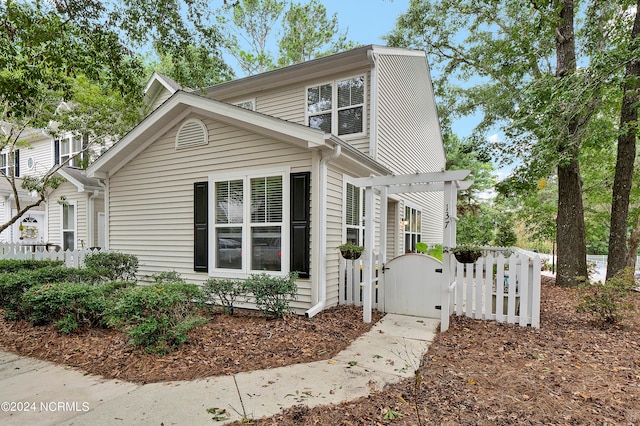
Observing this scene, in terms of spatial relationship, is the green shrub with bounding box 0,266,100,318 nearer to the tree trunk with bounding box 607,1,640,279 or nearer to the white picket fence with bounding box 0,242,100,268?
the white picket fence with bounding box 0,242,100,268

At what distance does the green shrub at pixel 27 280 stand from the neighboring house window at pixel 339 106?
5878mm

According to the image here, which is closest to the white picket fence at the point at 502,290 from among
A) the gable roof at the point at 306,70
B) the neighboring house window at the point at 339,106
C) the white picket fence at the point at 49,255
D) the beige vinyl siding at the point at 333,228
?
the beige vinyl siding at the point at 333,228

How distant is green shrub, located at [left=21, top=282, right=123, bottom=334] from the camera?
4.56 metres

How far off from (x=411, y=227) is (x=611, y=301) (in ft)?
21.7

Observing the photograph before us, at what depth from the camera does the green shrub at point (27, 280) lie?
522cm

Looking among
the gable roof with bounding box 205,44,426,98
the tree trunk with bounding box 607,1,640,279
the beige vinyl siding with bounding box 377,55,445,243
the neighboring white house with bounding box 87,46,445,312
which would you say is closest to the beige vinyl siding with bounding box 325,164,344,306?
the neighboring white house with bounding box 87,46,445,312

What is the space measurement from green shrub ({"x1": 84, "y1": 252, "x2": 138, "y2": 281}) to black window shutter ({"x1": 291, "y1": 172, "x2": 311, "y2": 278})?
12.7ft

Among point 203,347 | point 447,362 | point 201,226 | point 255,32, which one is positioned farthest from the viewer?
point 255,32

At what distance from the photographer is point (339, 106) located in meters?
8.12

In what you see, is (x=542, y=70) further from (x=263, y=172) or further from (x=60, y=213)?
(x=60, y=213)

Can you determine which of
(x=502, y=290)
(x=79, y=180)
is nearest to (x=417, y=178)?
(x=502, y=290)

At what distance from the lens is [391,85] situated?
878 cm

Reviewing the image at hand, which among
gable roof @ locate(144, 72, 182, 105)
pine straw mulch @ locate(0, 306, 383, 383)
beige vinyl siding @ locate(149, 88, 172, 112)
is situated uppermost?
gable roof @ locate(144, 72, 182, 105)

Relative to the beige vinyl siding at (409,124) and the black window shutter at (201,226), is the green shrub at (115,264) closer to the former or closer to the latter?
the black window shutter at (201,226)
